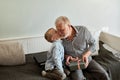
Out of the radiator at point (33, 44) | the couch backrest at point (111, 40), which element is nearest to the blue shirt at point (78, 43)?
the couch backrest at point (111, 40)

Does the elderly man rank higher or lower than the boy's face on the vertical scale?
lower

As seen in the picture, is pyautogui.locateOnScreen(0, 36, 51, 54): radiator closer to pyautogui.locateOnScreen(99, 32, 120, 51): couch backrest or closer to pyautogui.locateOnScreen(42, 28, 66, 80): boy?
pyautogui.locateOnScreen(42, 28, 66, 80): boy

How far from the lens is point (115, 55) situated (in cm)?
270

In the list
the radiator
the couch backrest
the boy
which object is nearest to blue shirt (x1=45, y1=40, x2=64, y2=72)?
the boy

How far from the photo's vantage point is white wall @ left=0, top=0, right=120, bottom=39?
2.63m

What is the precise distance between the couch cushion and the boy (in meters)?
0.42

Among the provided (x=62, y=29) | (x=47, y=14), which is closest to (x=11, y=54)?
(x=62, y=29)

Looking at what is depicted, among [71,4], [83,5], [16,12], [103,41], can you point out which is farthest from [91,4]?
[16,12]

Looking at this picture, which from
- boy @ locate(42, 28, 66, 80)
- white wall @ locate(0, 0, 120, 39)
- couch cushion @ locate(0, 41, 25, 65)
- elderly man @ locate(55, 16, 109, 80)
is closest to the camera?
boy @ locate(42, 28, 66, 80)

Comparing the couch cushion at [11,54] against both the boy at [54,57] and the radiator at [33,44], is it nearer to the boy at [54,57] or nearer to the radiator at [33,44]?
the radiator at [33,44]

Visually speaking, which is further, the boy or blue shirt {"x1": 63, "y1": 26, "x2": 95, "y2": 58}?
blue shirt {"x1": 63, "y1": 26, "x2": 95, "y2": 58}

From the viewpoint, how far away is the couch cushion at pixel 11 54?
7.66ft

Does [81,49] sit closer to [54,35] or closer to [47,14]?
[54,35]

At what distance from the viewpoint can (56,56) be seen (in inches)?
81.5
